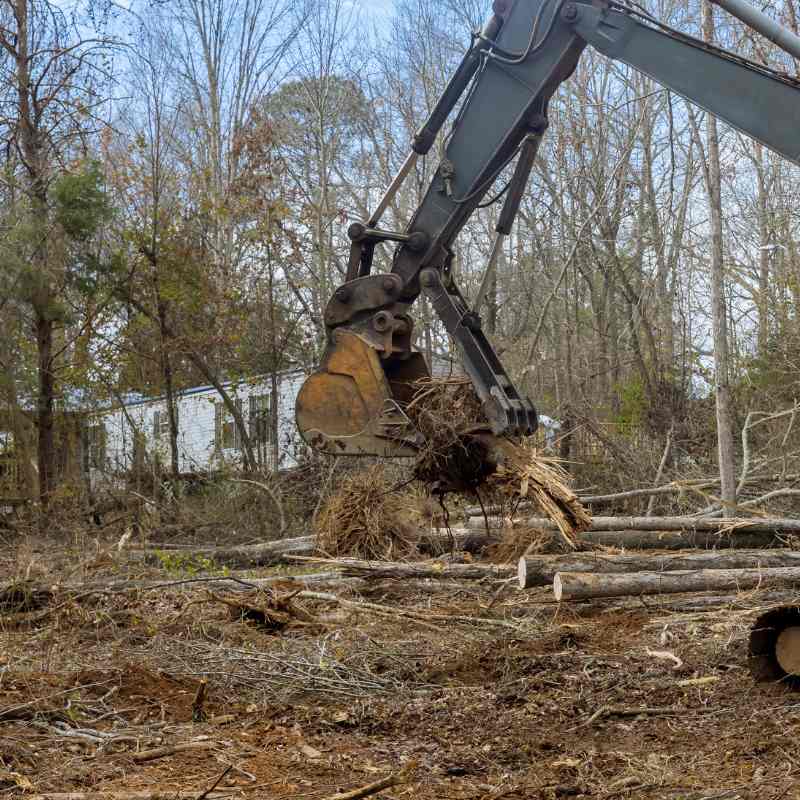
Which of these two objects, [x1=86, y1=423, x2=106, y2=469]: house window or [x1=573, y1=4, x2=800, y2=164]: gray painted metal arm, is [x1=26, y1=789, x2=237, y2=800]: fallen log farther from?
[x1=86, y1=423, x2=106, y2=469]: house window

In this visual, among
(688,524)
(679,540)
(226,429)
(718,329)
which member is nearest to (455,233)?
(688,524)

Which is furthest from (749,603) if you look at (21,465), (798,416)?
(21,465)

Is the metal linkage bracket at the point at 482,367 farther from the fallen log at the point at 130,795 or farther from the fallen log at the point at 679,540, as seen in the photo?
the fallen log at the point at 679,540

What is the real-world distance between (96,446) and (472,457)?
12928mm

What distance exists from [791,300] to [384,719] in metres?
13.7

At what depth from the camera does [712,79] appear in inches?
216

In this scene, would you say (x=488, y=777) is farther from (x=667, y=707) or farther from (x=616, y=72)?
(x=616, y=72)

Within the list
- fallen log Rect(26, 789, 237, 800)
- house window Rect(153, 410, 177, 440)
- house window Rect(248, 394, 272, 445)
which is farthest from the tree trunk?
house window Rect(153, 410, 177, 440)

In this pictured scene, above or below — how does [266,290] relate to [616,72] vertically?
below

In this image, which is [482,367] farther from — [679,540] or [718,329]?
[718,329]

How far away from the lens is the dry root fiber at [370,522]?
10422 mm

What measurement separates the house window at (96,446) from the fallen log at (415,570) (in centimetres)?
911

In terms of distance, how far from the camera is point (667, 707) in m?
5.30

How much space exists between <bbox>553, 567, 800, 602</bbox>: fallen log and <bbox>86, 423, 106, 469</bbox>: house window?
11409 millimetres
